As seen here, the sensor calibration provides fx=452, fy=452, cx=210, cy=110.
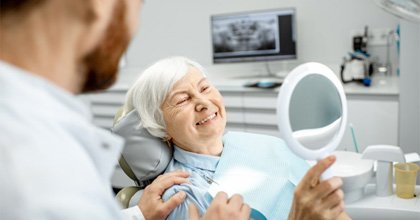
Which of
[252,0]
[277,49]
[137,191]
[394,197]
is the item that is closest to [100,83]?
[137,191]

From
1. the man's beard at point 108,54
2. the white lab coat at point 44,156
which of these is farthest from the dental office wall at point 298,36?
the white lab coat at point 44,156

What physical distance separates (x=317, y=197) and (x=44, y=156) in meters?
0.69

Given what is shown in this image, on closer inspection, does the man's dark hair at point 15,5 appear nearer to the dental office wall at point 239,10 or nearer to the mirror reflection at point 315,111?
the mirror reflection at point 315,111

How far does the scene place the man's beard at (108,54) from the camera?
2.26 feet

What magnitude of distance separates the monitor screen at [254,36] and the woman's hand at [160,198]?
92.2 inches

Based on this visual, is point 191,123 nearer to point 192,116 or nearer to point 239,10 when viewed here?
point 192,116

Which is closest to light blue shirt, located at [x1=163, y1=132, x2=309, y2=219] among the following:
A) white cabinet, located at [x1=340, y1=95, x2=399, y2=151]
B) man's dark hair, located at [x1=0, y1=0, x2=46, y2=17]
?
man's dark hair, located at [x1=0, y1=0, x2=46, y2=17]

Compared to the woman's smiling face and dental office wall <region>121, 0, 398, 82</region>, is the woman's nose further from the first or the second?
dental office wall <region>121, 0, 398, 82</region>

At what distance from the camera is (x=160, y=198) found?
1.49 m

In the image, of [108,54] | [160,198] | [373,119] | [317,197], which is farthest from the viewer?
[373,119]

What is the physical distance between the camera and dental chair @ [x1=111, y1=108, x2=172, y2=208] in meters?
1.62

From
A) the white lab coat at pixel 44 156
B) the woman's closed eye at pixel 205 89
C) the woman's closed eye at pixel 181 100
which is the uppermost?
the white lab coat at pixel 44 156

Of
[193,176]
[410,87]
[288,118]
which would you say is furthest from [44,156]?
[410,87]

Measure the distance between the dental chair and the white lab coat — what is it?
37.5 inches
